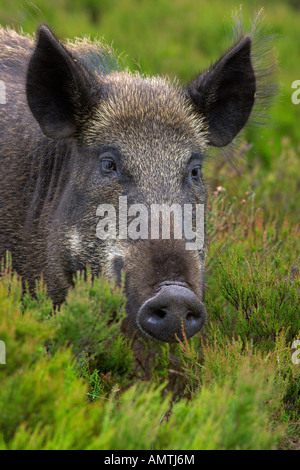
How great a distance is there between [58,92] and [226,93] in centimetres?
129

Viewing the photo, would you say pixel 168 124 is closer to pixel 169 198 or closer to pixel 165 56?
pixel 169 198

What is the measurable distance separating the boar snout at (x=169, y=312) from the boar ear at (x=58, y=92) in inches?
62.6

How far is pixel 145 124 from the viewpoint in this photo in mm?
4434

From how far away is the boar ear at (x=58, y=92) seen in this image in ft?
14.3

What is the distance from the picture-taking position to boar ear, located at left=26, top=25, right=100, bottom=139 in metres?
4.36

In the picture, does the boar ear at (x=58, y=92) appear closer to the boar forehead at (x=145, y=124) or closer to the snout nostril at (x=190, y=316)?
the boar forehead at (x=145, y=124)

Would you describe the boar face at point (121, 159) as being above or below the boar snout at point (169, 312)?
above
